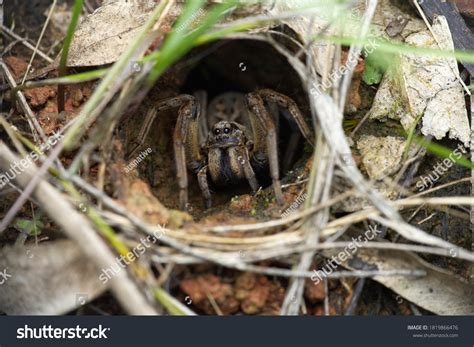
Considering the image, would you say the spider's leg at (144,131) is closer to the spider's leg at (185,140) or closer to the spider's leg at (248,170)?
the spider's leg at (185,140)

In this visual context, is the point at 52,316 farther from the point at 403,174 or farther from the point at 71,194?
the point at 403,174

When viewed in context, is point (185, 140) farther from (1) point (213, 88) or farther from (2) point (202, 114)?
(1) point (213, 88)

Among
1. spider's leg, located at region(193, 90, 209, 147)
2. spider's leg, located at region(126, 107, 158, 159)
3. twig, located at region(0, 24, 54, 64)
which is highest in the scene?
twig, located at region(0, 24, 54, 64)

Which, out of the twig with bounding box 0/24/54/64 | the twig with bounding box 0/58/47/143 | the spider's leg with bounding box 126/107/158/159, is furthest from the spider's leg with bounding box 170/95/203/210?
the twig with bounding box 0/24/54/64

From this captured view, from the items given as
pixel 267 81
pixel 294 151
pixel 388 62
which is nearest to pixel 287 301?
pixel 388 62

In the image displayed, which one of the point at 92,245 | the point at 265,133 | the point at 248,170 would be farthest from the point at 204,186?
the point at 92,245

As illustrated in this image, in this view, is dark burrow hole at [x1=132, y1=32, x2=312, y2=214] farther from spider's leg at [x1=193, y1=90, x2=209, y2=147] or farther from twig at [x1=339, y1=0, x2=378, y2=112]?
twig at [x1=339, y1=0, x2=378, y2=112]

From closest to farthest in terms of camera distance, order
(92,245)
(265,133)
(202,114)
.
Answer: (92,245) → (265,133) → (202,114)
